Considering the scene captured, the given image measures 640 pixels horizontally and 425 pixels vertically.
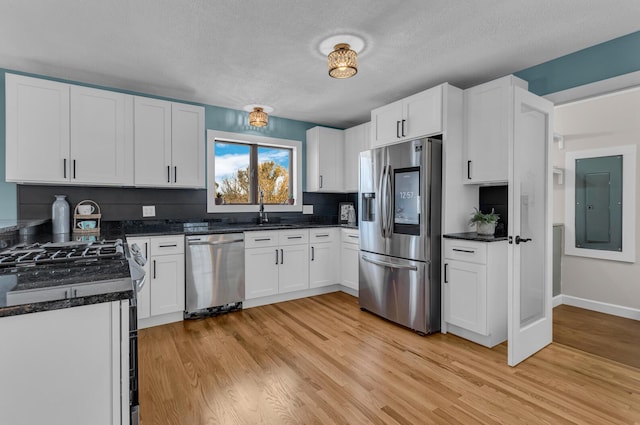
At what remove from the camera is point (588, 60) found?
2473 mm

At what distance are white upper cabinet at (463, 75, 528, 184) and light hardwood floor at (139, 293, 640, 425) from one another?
1518mm

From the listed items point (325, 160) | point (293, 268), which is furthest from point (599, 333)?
point (325, 160)

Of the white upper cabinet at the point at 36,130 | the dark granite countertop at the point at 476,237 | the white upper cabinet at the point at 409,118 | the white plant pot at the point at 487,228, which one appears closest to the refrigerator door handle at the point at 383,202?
the white upper cabinet at the point at 409,118

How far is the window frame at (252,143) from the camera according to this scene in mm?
3885

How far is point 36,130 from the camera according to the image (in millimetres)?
2764

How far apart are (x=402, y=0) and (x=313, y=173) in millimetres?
2752

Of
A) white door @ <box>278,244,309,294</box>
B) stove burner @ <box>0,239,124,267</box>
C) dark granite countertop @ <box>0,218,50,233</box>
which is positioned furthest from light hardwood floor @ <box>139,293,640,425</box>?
dark granite countertop @ <box>0,218,50,233</box>

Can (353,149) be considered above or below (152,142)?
above

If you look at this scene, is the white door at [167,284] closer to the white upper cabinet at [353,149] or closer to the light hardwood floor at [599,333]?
the white upper cabinet at [353,149]

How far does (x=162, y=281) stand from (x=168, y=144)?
4.68ft

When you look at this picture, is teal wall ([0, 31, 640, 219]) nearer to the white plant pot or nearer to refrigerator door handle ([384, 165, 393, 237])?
the white plant pot

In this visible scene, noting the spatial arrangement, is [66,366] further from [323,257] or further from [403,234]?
[323,257]

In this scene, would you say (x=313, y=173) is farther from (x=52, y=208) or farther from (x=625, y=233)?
(x=625, y=233)

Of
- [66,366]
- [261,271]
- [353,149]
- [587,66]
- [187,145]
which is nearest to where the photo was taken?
[66,366]
